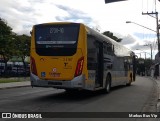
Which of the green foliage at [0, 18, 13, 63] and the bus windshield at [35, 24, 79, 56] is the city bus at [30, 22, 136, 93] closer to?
the bus windshield at [35, 24, 79, 56]

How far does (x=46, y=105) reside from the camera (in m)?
A: 14.6

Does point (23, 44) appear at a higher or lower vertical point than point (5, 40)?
higher

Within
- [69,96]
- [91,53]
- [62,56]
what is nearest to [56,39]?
[62,56]

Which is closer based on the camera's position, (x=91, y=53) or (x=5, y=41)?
(x=91, y=53)

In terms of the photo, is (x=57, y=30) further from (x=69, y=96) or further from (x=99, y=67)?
(x=69, y=96)

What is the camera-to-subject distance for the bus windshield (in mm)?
16750

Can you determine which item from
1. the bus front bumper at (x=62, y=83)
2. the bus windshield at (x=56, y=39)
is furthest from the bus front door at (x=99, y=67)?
the bus windshield at (x=56, y=39)

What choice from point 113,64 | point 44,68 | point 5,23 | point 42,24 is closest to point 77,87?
point 44,68

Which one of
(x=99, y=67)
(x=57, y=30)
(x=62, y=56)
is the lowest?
(x=99, y=67)

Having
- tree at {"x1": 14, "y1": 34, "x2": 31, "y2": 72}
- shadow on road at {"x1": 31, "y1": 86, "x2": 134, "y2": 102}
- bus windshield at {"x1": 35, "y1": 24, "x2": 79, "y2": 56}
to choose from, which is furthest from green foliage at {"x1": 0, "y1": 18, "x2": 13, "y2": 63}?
bus windshield at {"x1": 35, "y1": 24, "x2": 79, "y2": 56}

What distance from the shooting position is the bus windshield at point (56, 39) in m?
16.8

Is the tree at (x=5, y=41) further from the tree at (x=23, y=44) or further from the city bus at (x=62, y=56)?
the city bus at (x=62, y=56)

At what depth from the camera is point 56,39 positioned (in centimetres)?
1695

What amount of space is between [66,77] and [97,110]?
129 inches
